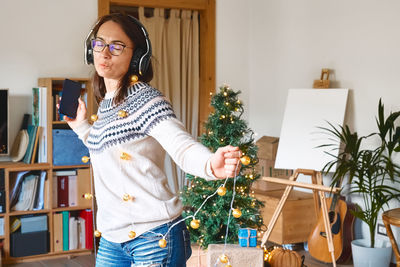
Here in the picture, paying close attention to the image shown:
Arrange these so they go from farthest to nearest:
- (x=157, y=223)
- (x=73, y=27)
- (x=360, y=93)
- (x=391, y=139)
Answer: (x=73, y=27) → (x=360, y=93) → (x=391, y=139) → (x=157, y=223)

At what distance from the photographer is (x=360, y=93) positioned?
430 cm

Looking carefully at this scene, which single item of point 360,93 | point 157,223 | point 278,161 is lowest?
point 278,161

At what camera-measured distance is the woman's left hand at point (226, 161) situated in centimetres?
114

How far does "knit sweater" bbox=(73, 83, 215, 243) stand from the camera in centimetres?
136

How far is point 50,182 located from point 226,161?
11.1ft

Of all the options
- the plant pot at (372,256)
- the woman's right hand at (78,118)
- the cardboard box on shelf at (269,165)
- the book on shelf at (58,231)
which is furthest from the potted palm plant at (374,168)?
the woman's right hand at (78,118)

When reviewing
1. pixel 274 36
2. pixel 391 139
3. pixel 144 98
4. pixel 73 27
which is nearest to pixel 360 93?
pixel 391 139

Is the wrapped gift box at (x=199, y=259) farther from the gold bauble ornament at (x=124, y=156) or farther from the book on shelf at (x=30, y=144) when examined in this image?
the gold bauble ornament at (x=124, y=156)

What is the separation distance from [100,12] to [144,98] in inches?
141

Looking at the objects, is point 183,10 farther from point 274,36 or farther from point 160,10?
point 274,36

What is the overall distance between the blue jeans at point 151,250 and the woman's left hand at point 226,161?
11.4 inches

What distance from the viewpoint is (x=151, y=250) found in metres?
1.36

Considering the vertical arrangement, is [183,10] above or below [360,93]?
above

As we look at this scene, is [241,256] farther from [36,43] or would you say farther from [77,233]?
[36,43]
